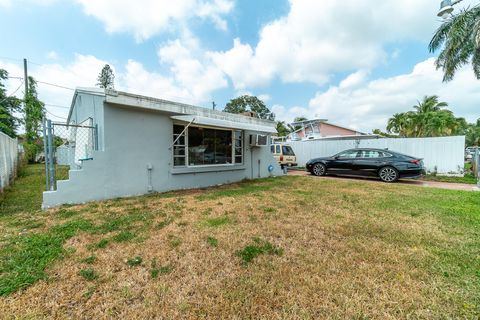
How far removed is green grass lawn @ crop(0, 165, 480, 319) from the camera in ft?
6.36

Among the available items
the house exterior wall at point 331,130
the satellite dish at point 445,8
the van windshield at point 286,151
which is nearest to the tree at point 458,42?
the satellite dish at point 445,8

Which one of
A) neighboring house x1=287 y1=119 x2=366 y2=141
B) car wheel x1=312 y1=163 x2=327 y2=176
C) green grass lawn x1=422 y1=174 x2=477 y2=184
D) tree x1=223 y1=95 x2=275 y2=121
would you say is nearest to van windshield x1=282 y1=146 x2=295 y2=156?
car wheel x1=312 y1=163 x2=327 y2=176

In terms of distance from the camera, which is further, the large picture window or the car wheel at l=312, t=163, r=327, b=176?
the car wheel at l=312, t=163, r=327, b=176

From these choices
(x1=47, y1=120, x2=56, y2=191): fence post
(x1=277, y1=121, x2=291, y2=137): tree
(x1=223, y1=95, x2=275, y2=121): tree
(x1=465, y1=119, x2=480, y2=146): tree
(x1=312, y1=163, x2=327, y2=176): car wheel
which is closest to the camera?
(x1=47, y1=120, x2=56, y2=191): fence post

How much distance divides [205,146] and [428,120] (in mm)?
24050

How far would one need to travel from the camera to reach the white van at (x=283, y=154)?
1406 cm

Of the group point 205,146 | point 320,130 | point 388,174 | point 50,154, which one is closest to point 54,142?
point 50,154

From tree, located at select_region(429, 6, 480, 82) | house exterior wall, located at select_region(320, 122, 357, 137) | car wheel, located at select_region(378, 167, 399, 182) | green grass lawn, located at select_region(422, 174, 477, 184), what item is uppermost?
tree, located at select_region(429, 6, 480, 82)

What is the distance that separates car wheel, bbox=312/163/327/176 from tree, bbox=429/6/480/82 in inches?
310

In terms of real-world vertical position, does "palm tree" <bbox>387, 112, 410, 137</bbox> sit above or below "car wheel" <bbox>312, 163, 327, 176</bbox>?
above

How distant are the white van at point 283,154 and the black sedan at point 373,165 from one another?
2.46m

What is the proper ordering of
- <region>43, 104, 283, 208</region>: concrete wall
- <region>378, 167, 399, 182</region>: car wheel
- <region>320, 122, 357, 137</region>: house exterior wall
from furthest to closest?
<region>320, 122, 357, 137</region>: house exterior wall
<region>378, 167, 399, 182</region>: car wheel
<region>43, 104, 283, 208</region>: concrete wall

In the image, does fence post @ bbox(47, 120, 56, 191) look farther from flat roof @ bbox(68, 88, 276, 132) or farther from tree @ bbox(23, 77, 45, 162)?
tree @ bbox(23, 77, 45, 162)

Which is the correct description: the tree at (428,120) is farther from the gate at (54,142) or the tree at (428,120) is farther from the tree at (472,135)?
the gate at (54,142)
